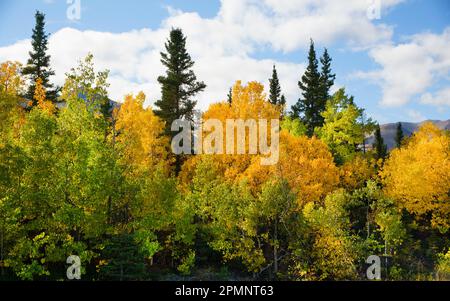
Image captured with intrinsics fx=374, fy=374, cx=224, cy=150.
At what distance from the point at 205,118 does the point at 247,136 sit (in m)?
4.41

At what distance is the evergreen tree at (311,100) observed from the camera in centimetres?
5178

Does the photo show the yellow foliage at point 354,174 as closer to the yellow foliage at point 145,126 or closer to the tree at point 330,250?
the tree at point 330,250

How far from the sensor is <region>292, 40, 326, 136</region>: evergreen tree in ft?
170

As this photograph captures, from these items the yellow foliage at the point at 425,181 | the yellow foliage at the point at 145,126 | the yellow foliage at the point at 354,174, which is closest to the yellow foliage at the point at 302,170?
the yellow foliage at the point at 354,174

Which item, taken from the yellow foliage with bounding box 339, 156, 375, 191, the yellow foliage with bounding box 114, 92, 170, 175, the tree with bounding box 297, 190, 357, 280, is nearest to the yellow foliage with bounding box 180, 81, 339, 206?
the yellow foliage with bounding box 339, 156, 375, 191

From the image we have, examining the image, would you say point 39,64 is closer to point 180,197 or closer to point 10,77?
point 10,77

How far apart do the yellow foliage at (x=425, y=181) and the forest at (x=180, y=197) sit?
128mm

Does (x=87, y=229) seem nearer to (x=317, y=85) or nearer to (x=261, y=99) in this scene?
(x=261, y=99)

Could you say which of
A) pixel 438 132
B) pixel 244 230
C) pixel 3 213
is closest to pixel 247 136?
pixel 244 230

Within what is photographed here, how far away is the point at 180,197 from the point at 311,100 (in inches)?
1289

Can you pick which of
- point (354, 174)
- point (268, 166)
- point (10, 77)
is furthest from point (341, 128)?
Result: point (10, 77)

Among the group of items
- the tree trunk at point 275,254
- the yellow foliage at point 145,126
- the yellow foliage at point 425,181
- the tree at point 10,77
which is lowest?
the tree trunk at point 275,254

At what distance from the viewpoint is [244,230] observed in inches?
1007
